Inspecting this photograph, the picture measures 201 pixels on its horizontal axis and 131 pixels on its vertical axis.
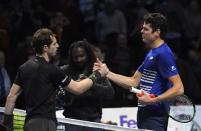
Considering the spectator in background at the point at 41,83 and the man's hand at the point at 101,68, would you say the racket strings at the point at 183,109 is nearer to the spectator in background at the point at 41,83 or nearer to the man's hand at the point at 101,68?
the man's hand at the point at 101,68

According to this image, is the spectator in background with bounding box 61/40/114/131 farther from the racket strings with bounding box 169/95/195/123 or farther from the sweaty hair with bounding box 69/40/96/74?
the racket strings with bounding box 169/95/195/123

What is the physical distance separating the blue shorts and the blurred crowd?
505 centimetres

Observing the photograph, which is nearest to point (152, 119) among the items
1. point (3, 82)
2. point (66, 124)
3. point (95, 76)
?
point (95, 76)

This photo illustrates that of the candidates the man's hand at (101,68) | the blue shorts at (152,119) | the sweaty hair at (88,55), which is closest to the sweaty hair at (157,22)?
the man's hand at (101,68)

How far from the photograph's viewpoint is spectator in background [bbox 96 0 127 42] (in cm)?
1403

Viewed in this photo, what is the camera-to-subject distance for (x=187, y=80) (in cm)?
1153

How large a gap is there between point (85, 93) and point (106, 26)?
6.44 meters

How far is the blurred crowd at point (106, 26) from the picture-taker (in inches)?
496

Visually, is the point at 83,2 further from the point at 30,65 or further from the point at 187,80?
the point at 30,65

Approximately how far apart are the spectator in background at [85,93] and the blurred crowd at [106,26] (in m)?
4.07

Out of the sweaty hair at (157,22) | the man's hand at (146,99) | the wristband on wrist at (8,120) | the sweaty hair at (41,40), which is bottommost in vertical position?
the wristband on wrist at (8,120)

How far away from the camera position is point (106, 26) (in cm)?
1409

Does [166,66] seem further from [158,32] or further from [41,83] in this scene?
[41,83]

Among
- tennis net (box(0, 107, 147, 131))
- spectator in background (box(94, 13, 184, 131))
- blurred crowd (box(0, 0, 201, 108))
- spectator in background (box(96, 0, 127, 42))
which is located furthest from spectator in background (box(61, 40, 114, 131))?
spectator in background (box(96, 0, 127, 42))
